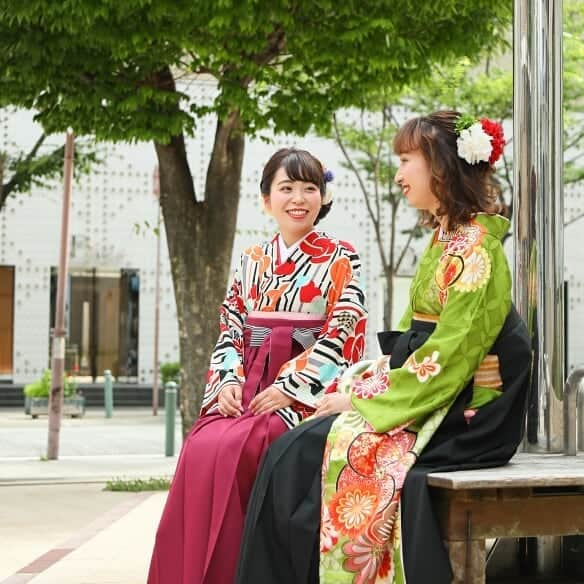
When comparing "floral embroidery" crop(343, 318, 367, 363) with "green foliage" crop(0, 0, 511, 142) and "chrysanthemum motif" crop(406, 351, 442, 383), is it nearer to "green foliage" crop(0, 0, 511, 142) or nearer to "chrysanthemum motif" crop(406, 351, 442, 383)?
"chrysanthemum motif" crop(406, 351, 442, 383)

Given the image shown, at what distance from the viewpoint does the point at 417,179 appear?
12.0ft

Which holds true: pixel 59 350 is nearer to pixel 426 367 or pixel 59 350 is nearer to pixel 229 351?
pixel 229 351

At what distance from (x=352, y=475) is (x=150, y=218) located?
2226cm

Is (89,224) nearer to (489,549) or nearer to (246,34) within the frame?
(246,34)

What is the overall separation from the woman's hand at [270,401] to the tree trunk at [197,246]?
5428 millimetres

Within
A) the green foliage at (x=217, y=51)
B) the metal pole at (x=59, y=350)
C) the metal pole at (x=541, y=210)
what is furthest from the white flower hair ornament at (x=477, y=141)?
the metal pole at (x=59, y=350)

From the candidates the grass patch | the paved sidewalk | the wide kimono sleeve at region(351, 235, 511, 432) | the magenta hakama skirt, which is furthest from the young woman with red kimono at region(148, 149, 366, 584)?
the grass patch

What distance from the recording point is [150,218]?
2533cm

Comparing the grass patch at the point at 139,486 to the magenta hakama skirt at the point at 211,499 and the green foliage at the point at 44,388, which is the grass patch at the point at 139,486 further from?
the green foliage at the point at 44,388

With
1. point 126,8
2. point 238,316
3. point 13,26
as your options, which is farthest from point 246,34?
point 238,316

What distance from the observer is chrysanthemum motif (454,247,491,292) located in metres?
3.45

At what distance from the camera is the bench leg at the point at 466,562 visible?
3266 mm

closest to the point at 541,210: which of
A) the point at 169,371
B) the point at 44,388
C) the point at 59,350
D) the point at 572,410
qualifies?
the point at 572,410

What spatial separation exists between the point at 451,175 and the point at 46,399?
16.9 metres
